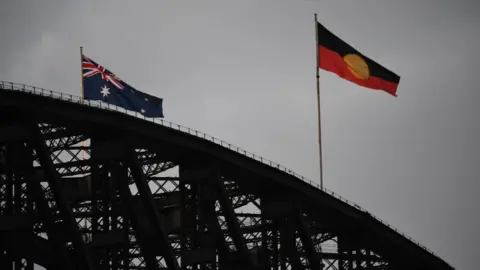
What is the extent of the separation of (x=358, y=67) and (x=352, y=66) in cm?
47

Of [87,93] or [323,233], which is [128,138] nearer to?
[87,93]

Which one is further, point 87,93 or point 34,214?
point 87,93

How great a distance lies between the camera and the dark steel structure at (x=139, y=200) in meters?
109

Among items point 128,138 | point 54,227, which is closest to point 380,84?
point 128,138

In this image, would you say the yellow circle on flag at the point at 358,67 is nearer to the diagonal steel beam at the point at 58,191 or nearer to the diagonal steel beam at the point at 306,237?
the diagonal steel beam at the point at 306,237

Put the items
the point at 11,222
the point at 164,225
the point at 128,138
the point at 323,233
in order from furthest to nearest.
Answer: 1. the point at 323,233
2. the point at 164,225
3. the point at 128,138
4. the point at 11,222

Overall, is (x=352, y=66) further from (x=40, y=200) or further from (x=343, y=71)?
(x=40, y=200)

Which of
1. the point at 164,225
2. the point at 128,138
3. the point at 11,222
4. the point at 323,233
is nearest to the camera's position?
the point at 11,222

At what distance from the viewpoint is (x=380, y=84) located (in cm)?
13038

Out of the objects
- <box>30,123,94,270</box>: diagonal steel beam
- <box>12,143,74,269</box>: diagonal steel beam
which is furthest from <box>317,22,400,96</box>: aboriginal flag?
<box>12,143,74,269</box>: diagonal steel beam

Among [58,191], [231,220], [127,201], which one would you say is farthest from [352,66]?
[58,191]

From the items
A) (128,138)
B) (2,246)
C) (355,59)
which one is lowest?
(2,246)

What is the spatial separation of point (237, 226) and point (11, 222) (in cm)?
1931

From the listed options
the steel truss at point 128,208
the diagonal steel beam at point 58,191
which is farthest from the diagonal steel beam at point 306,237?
the diagonal steel beam at point 58,191
